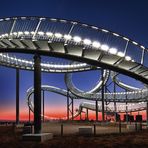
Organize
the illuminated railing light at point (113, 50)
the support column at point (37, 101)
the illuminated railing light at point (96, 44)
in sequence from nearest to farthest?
the support column at point (37, 101) < the illuminated railing light at point (113, 50) < the illuminated railing light at point (96, 44)

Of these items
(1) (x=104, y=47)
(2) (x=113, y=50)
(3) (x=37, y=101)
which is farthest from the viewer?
(1) (x=104, y=47)

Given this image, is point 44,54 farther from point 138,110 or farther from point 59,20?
point 138,110

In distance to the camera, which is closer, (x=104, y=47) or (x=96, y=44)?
(x=96, y=44)

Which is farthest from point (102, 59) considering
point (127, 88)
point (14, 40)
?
point (127, 88)

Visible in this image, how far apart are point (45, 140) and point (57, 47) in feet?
27.7

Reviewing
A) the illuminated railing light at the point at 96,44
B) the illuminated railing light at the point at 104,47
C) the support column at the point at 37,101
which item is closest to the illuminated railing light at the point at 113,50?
the illuminated railing light at the point at 104,47

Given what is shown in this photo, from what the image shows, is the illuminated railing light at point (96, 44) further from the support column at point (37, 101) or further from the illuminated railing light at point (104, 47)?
the support column at point (37, 101)

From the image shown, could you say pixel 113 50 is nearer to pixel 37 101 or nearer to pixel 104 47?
pixel 104 47

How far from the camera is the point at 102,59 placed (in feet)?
99.1

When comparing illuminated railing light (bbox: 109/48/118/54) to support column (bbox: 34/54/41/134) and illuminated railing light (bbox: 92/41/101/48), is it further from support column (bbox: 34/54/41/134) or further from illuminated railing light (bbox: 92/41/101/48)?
support column (bbox: 34/54/41/134)

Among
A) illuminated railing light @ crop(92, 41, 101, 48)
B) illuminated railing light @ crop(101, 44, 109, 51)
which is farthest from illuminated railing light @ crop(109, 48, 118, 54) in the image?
illuminated railing light @ crop(92, 41, 101, 48)

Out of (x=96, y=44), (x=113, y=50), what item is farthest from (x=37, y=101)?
(x=113, y=50)

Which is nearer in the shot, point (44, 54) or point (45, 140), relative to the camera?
point (45, 140)

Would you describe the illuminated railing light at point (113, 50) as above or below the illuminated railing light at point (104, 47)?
below
